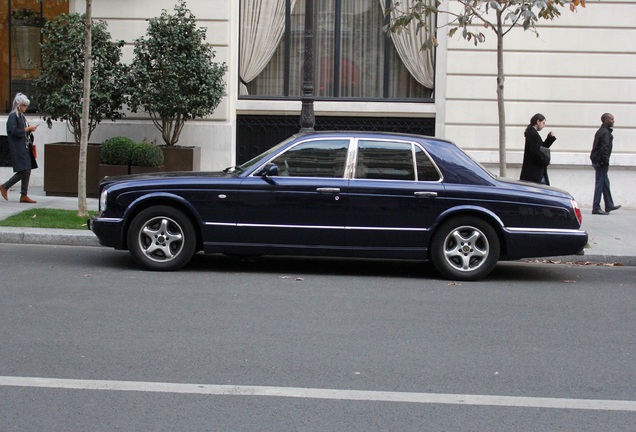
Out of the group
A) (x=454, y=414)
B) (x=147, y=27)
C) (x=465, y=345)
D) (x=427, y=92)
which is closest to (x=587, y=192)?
(x=427, y=92)

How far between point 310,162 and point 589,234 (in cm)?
539

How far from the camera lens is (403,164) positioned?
32.8 feet

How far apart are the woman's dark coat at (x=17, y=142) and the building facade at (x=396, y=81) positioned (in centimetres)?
235

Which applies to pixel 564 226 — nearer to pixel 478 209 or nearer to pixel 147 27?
pixel 478 209

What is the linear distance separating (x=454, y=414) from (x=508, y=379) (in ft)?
2.91

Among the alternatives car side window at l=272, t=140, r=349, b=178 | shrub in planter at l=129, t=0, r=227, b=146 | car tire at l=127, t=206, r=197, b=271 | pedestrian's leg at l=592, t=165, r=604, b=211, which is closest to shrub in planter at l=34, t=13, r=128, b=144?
shrub in planter at l=129, t=0, r=227, b=146

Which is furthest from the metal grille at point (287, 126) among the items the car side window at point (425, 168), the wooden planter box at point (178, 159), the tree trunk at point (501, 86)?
the car side window at point (425, 168)

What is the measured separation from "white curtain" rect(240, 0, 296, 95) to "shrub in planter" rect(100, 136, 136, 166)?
3.13m

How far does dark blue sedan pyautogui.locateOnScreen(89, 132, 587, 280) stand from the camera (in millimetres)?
9781

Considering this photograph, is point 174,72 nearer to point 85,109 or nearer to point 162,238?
point 85,109

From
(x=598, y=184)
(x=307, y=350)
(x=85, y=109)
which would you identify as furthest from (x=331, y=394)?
(x=598, y=184)

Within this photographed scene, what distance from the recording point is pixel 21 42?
675 inches

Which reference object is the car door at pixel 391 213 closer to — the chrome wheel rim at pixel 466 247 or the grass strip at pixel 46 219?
the chrome wheel rim at pixel 466 247

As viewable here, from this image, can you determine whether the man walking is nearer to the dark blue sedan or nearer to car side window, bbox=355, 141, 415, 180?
the dark blue sedan
